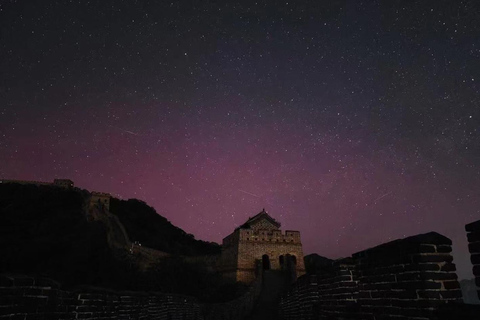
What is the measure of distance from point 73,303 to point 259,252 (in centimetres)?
3903

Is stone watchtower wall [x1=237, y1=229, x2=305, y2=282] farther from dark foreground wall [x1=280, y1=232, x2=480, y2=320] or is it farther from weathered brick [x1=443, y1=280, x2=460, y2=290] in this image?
weathered brick [x1=443, y1=280, x2=460, y2=290]

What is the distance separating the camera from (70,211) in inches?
2141

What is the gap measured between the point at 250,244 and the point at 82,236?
2491cm

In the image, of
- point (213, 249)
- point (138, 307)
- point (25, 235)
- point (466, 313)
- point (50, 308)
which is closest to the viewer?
point (466, 313)

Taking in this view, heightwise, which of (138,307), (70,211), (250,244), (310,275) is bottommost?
(138,307)

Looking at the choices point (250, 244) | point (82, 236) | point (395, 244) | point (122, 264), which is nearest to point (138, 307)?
point (395, 244)

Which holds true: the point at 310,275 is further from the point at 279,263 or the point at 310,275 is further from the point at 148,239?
the point at 148,239

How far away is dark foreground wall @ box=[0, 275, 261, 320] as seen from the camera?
3.39m

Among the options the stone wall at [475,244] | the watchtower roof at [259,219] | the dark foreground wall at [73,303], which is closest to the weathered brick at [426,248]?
the stone wall at [475,244]

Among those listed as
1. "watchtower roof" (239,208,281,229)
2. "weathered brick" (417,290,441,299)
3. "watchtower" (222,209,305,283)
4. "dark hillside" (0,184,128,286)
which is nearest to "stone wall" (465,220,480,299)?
"weathered brick" (417,290,441,299)

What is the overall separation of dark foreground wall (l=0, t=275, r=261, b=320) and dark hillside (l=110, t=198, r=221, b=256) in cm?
6250

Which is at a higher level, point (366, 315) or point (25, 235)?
point (25, 235)

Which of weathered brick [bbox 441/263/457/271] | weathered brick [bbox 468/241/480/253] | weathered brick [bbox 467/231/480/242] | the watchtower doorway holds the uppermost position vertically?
the watchtower doorway

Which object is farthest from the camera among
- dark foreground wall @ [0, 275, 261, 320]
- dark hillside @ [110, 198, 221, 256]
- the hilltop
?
dark hillside @ [110, 198, 221, 256]
